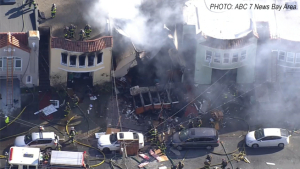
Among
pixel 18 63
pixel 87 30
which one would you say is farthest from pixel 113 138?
pixel 18 63

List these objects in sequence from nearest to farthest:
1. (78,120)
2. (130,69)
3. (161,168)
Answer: (161,168) → (78,120) → (130,69)

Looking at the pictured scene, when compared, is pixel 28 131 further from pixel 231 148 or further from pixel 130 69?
pixel 231 148

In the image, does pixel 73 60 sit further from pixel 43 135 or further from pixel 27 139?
pixel 27 139

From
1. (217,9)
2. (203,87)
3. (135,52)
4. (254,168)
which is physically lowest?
(254,168)

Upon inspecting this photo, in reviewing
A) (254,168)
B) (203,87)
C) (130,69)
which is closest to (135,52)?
(130,69)

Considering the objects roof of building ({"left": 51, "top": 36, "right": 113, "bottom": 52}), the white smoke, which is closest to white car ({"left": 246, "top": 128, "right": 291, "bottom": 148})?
the white smoke

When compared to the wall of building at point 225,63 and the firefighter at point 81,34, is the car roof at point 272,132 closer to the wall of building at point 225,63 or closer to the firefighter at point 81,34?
the wall of building at point 225,63

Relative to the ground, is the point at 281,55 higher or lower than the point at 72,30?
lower

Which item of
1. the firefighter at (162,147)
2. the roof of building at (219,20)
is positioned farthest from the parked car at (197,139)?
the roof of building at (219,20)
